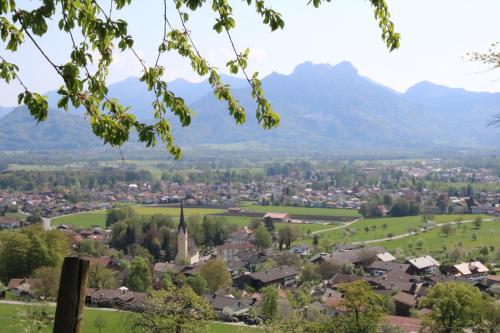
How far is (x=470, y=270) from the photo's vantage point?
1323 inches

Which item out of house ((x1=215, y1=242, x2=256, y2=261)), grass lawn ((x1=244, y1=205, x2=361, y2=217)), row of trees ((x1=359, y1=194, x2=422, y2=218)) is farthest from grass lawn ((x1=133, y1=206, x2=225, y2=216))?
house ((x1=215, y1=242, x2=256, y2=261))

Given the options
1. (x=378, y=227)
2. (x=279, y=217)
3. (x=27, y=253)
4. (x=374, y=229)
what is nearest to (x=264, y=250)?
(x=374, y=229)

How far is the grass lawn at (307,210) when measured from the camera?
213ft

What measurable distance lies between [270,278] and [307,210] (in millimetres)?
37093

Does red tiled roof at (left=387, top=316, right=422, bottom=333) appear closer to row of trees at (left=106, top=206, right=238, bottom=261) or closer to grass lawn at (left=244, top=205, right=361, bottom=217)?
row of trees at (left=106, top=206, right=238, bottom=261)

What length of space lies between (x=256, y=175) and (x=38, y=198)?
45.4 m

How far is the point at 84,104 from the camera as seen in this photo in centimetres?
289

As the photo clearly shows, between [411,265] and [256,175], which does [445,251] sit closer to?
[411,265]

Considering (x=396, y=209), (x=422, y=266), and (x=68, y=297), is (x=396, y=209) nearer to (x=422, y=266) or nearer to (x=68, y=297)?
(x=422, y=266)

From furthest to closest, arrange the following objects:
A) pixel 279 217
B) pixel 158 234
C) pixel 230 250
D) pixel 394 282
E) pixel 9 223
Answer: pixel 279 217
pixel 9 223
pixel 230 250
pixel 158 234
pixel 394 282

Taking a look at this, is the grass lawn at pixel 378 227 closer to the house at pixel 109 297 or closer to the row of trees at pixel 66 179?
the house at pixel 109 297

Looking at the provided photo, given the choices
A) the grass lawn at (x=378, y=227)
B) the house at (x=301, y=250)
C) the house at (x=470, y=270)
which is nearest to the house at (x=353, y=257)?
the house at (x=301, y=250)

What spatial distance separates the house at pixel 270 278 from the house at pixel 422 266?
7255 millimetres

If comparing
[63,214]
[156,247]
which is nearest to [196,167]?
[63,214]
